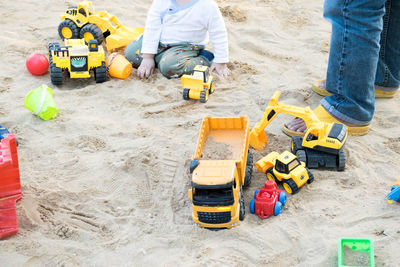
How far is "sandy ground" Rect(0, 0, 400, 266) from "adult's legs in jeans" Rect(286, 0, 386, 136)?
0.17m

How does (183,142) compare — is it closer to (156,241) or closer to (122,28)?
(156,241)

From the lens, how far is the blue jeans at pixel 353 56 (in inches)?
93.7

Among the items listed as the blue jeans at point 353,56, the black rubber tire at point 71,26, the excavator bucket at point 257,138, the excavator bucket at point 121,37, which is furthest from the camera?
the black rubber tire at point 71,26

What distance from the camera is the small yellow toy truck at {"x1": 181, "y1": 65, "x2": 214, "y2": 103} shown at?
302cm

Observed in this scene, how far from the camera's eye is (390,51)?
292cm

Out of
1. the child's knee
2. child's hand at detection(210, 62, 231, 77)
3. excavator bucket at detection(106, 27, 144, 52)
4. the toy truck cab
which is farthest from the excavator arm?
excavator bucket at detection(106, 27, 144, 52)

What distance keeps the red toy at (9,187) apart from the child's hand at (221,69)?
1.62 metres

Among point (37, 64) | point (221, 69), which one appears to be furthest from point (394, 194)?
point (37, 64)

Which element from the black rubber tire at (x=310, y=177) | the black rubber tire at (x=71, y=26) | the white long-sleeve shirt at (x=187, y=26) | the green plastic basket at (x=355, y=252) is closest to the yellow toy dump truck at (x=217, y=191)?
the black rubber tire at (x=310, y=177)

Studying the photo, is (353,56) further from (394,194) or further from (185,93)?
(185,93)

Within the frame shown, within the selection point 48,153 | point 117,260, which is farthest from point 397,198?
point 48,153

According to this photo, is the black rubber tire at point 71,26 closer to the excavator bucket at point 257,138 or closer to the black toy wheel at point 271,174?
the excavator bucket at point 257,138

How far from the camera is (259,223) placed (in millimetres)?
1969

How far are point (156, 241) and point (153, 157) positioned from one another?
0.60 meters
